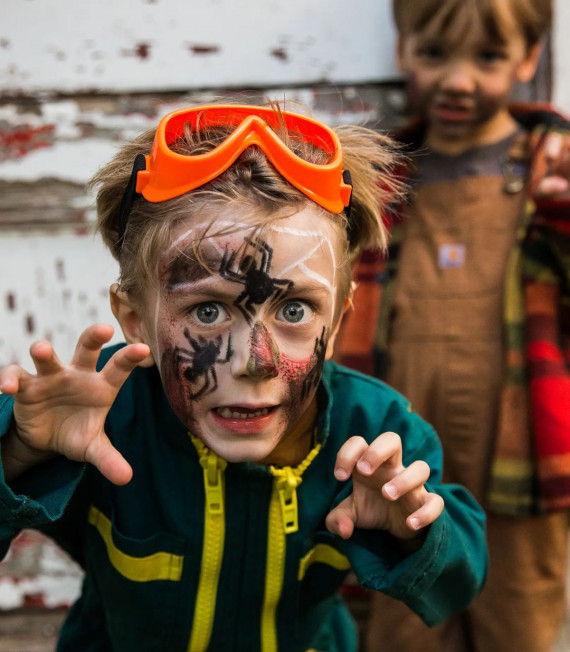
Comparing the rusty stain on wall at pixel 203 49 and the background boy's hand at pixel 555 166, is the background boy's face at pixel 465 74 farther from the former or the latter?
the rusty stain on wall at pixel 203 49

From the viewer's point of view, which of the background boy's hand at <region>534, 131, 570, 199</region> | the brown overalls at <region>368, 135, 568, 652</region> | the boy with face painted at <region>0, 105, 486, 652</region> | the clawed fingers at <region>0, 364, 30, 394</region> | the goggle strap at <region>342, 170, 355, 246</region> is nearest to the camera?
the clawed fingers at <region>0, 364, 30, 394</region>

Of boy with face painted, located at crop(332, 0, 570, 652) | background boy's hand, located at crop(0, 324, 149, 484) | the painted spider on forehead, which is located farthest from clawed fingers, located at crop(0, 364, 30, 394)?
boy with face painted, located at crop(332, 0, 570, 652)

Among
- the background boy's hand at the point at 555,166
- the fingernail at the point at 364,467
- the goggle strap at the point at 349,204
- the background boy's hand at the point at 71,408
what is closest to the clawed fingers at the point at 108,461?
the background boy's hand at the point at 71,408

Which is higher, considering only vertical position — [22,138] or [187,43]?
[187,43]

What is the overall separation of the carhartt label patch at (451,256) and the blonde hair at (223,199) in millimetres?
553

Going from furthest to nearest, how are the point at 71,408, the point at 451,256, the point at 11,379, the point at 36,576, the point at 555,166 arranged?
the point at 36,576
the point at 451,256
the point at 555,166
the point at 71,408
the point at 11,379

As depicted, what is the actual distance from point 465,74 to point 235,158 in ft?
3.27

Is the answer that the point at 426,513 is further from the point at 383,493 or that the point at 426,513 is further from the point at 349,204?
the point at 349,204

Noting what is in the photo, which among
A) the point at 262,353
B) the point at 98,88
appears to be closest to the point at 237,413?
the point at 262,353

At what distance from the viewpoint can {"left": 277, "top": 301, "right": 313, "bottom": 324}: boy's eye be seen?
123 centimetres

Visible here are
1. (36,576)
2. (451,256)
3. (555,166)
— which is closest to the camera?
(555,166)

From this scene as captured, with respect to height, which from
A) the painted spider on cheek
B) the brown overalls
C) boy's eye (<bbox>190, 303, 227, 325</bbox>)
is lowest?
the brown overalls

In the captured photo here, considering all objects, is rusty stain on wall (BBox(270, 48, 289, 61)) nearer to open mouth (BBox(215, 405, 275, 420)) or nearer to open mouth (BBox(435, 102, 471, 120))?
open mouth (BBox(435, 102, 471, 120))

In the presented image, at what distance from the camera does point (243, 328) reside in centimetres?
119
